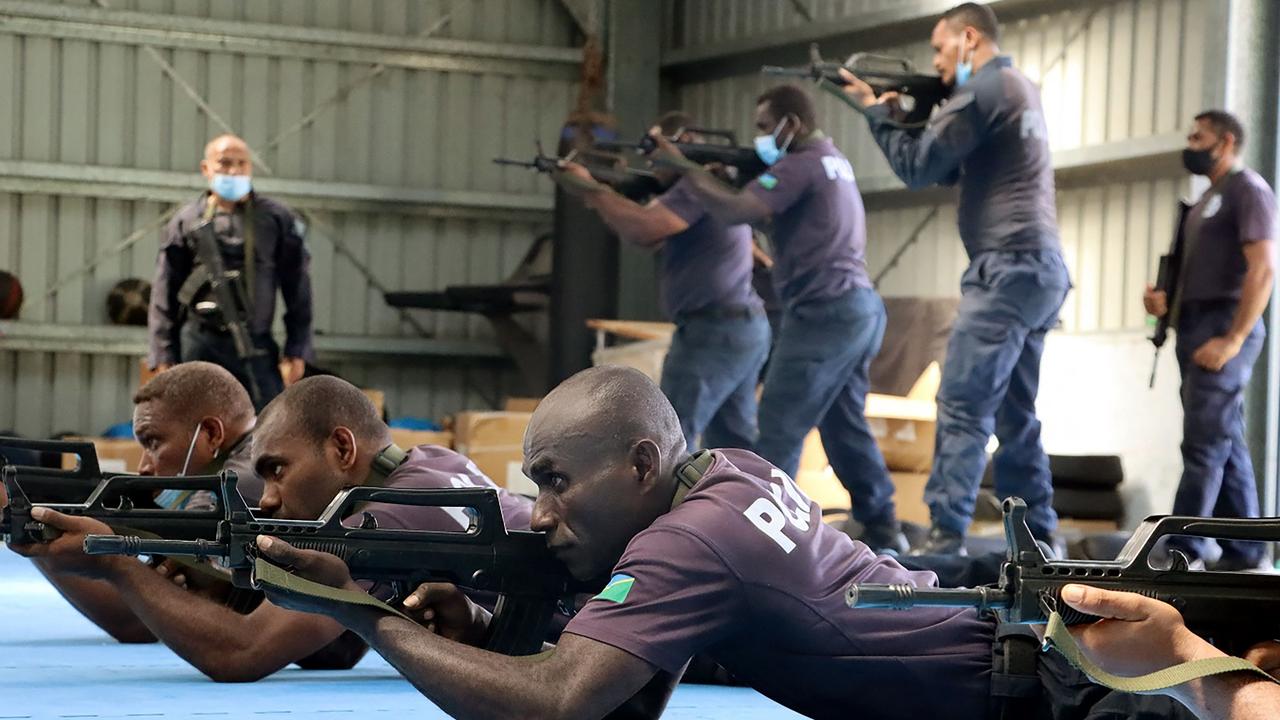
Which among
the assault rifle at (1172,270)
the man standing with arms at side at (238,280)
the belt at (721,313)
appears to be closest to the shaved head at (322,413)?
the belt at (721,313)

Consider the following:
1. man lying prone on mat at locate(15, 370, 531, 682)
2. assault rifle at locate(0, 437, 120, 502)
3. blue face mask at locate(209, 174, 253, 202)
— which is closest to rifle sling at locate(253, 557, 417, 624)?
man lying prone on mat at locate(15, 370, 531, 682)

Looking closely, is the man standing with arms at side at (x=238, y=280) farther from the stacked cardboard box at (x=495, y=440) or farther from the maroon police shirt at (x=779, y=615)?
the maroon police shirt at (x=779, y=615)

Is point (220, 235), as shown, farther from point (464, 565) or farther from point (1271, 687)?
point (1271, 687)

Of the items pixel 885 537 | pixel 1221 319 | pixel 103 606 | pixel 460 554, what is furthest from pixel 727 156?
pixel 460 554

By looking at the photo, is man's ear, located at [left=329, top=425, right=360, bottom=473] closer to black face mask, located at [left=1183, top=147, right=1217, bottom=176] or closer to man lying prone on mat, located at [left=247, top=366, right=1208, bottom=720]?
man lying prone on mat, located at [left=247, top=366, right=1208, bottom=720]

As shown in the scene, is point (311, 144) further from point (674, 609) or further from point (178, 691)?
point (674, 609)

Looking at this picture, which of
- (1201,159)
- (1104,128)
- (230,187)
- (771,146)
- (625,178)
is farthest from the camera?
(1104,128)

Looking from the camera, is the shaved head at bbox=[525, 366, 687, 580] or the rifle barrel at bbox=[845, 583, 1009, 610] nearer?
the rifle barrel at bbox=[845, 583, 1009, 610]

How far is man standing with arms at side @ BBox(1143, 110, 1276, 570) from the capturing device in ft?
25.7

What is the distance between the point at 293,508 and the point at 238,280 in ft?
16.7

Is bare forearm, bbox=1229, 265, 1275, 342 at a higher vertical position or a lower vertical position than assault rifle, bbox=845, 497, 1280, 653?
higher

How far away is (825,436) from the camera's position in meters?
8.16

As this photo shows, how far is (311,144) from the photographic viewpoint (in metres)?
15.9

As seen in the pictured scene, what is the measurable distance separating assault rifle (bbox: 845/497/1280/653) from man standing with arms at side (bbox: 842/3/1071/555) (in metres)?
4.77
